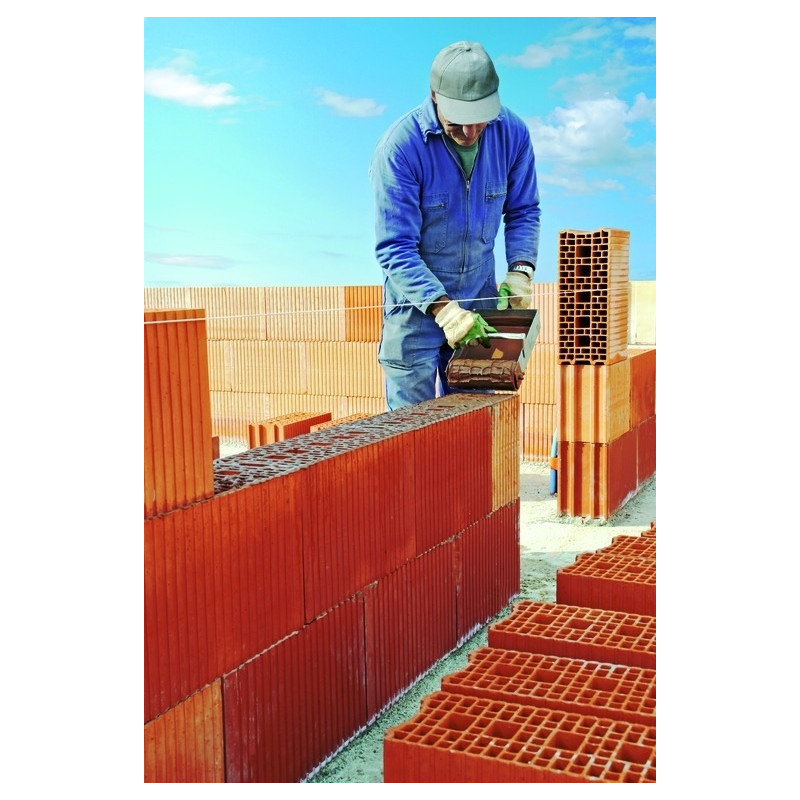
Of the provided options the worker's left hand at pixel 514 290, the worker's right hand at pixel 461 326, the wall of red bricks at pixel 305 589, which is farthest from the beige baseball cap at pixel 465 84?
the wall of red bricks at pixel 305 589

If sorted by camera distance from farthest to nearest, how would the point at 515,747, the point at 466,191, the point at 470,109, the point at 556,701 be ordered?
the point at 466,191 → the point at 470,109 → the point at 556,701 → the point at 515,747

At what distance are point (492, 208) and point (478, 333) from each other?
1316 millimetres

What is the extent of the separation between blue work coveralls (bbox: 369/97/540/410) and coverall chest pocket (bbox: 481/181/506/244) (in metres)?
0.01

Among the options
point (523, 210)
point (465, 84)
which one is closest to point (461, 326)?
point (523, 210)

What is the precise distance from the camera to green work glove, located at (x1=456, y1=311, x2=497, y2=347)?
923cm

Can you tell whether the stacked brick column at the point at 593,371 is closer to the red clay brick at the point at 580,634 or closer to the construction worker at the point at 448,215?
the construction worker at the point at 448,215

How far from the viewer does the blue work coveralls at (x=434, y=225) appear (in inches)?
342

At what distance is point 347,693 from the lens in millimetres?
6371

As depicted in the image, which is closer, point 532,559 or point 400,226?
point 400,226

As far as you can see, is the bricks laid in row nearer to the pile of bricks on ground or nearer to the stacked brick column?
the pile of bricks on ground

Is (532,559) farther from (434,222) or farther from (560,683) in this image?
(560,683)

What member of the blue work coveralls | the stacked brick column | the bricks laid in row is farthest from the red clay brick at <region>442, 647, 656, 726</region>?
the stacked brick column

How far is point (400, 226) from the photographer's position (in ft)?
28.9

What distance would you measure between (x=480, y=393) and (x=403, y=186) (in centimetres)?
228
